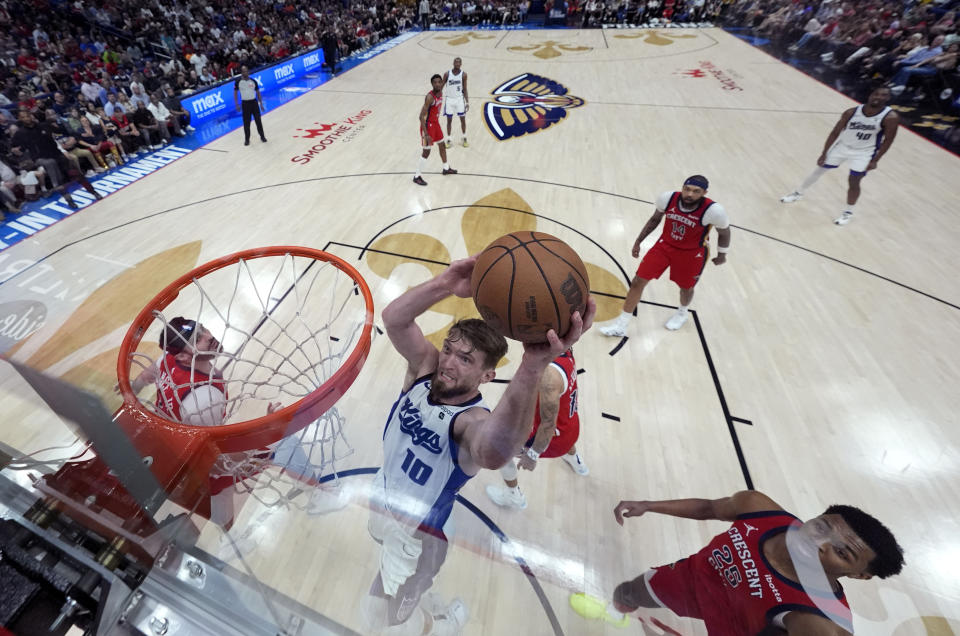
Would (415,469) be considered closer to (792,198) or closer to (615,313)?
(615,313)

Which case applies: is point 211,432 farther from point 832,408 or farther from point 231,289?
point 832,408

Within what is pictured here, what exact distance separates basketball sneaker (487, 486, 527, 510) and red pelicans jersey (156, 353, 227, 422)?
1.67 meters

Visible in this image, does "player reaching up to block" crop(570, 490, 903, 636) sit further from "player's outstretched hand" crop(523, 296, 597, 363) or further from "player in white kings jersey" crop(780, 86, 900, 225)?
"player in white kings jersey" crop(780, 86, 900, 225)

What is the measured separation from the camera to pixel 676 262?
11.2ft

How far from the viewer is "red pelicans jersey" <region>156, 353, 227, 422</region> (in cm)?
190

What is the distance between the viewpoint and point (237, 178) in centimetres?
660

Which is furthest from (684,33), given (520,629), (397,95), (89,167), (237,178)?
(520,629)

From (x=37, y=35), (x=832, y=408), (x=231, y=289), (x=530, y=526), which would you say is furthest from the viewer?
(x=37, y=35)

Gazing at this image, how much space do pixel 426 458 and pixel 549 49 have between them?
1648cm

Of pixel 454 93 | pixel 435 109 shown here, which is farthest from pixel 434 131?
pixel 454 93

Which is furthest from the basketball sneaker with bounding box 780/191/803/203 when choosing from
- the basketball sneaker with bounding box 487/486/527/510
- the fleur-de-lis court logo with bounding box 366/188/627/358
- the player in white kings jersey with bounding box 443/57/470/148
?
the basketball sneaker with bounding box 487/486/527/510

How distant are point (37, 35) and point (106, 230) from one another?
31.0ft

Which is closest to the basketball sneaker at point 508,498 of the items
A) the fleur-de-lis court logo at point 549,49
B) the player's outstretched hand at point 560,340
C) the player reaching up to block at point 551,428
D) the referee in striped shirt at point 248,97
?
the player reaching up to block at point 551,428

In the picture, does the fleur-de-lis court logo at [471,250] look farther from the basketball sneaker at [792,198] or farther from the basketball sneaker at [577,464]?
the basketball sneaker at [792,198]
